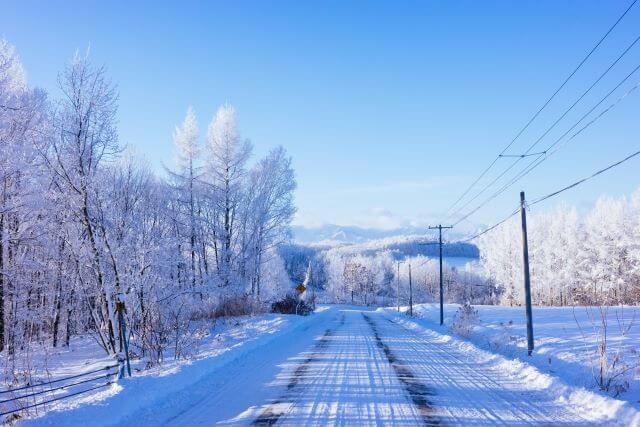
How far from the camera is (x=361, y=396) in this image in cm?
794

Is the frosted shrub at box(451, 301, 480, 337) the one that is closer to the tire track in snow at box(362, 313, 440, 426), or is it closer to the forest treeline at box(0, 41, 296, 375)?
the tire track in snow at box(362, 313, 440, 426)

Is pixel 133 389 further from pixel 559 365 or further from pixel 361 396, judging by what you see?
pixel 559 365

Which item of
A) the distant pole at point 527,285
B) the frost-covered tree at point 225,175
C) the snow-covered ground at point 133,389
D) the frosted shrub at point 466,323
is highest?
the frost-covered tree at point 225,175

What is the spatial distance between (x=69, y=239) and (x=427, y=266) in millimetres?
146270

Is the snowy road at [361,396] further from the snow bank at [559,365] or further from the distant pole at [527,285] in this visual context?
the distant pole at [527,285]

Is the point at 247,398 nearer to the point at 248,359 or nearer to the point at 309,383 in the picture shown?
the point at 309,383

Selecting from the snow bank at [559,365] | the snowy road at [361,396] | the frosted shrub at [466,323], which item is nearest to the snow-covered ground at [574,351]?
the snow bank at [559,365]

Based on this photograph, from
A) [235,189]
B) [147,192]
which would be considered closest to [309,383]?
[235,189]

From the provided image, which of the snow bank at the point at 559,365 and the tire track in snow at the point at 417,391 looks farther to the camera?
the snow bank at the point at 559,365

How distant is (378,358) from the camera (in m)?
12.8

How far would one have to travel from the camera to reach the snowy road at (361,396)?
6.58m

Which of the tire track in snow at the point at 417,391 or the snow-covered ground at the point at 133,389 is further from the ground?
the snow-covered ground at the point at 133,389

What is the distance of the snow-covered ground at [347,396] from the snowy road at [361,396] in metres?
0.02

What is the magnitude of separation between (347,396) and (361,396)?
0.82 ft
